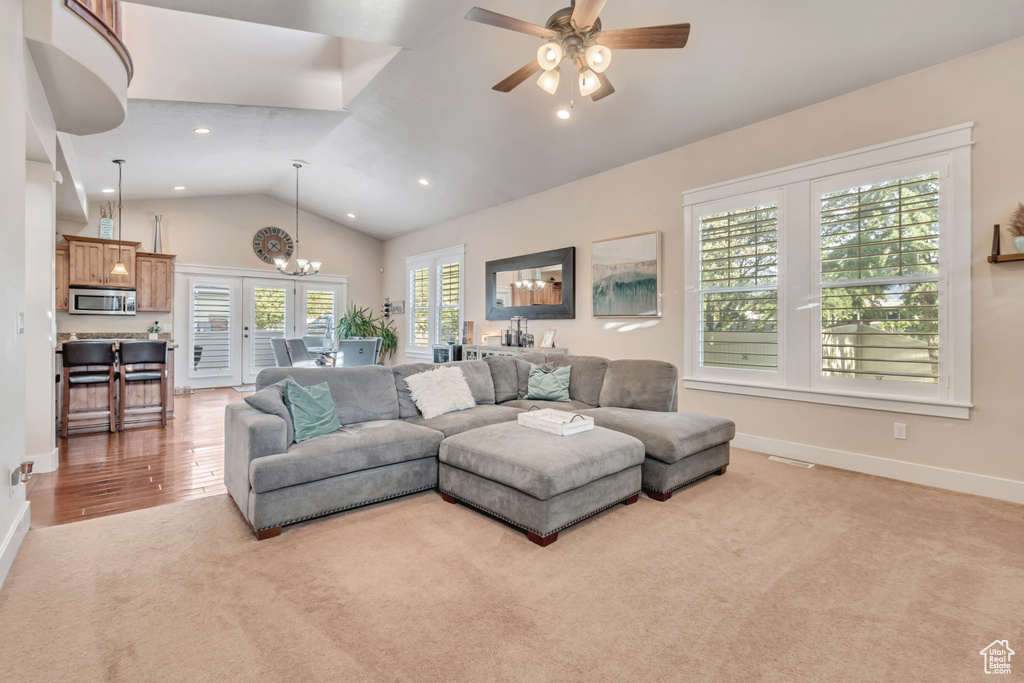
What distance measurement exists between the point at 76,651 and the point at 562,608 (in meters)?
1.76

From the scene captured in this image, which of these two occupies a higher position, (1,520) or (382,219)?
(382,219)

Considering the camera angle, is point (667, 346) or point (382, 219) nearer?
point (667, 346)

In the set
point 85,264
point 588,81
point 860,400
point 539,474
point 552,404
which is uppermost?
point 588,81

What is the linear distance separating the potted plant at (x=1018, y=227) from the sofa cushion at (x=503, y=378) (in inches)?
145

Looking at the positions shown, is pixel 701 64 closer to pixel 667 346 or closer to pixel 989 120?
pixel 989 120

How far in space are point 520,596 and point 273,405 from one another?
6.13 feet

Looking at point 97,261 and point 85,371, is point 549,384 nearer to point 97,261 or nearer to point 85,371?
point 85,371

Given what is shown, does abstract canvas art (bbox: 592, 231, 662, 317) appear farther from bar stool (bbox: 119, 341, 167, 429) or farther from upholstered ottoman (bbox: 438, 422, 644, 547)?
bar stool (bbox: 119, 341, 167, 429)

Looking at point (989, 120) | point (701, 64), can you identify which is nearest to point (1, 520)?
point (701, 64)

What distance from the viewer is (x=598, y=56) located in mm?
2580

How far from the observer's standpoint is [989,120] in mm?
3174

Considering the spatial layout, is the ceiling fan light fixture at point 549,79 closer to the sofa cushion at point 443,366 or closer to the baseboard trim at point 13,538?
the sofa cushion at point 443,366

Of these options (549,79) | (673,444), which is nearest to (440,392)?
(673,444)

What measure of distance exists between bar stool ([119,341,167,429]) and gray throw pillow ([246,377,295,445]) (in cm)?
330
